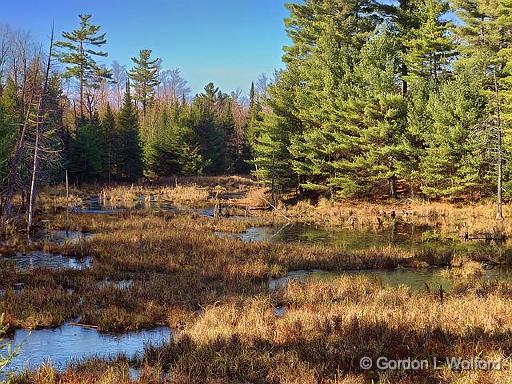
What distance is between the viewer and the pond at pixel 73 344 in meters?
7.90

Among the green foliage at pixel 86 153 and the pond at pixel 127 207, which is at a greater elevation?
the green foliage at pixel 86 153

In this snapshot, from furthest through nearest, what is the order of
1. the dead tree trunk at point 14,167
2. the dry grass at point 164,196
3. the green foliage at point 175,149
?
the green foliage at point 175,149 → the dry grass at point 164,196 → the dead tree trunk at point 14,167

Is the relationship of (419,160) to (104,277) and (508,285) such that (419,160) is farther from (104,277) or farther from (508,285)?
(104,277)

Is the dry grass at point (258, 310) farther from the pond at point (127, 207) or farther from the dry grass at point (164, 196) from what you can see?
the dry grass at point (164, 196)

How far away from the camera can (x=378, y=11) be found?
4041 cm

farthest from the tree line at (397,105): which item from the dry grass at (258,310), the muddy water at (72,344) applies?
the muddy water at (72,344)

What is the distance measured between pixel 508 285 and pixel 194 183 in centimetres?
4659

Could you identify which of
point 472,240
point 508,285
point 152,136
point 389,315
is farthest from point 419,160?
point 152,136

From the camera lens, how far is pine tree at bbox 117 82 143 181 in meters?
58.2

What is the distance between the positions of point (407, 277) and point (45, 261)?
12.3 metres

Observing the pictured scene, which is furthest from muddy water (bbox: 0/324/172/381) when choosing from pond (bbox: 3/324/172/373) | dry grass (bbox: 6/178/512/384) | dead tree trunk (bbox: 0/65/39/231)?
dead tree trunk (bbox: 0/65/39/231)

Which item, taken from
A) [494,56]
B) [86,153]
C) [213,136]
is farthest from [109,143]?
[494,56]

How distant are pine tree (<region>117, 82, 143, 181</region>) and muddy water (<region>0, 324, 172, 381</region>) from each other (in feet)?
166

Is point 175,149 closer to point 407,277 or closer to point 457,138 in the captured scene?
point 457,138
